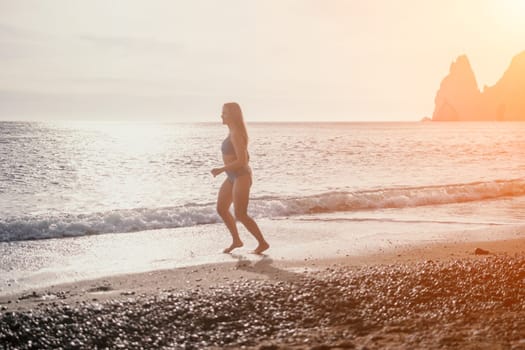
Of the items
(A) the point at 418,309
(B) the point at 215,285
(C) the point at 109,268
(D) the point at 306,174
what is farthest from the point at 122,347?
(D) the point at 306,174

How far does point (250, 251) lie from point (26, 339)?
4791 mm

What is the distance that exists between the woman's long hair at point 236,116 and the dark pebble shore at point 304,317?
9.23 ft

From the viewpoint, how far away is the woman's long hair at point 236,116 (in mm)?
8734

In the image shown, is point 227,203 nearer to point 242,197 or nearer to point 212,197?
point 242,197

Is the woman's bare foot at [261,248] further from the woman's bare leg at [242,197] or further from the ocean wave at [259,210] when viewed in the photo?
the ocean wave at [259,210]

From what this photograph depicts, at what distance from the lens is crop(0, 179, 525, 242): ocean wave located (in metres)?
12.3

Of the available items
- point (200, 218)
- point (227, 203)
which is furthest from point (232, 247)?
point (200, 218)

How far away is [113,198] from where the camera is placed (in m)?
17.8

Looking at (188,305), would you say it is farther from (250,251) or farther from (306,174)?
(306,174)

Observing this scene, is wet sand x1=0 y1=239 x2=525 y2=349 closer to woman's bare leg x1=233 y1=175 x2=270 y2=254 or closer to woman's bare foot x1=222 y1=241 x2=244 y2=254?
woman's bare leg x1=233 y1=175 x2=270 y2=254

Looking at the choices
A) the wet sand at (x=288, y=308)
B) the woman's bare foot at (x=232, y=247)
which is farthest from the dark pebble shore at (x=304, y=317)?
the woman's bare foot at (x=232, y=247)

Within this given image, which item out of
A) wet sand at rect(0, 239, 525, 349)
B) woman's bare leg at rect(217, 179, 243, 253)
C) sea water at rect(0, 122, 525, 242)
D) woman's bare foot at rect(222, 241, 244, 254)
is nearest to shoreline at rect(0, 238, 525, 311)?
wet sand at rect(0, 239, 525, 349)

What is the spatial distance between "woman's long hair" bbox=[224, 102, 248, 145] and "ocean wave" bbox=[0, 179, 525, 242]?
494cm

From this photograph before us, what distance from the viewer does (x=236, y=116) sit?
8758mm
